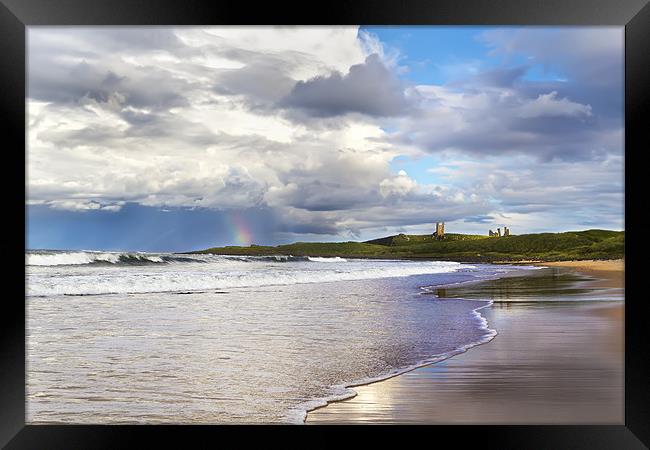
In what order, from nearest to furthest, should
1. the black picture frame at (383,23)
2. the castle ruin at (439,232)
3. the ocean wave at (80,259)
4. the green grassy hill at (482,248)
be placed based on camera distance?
the black picture frame at (383,23) < the ocean wave at (80,259) < the green grassy hill at (482,248) < the castle ruin at (439,232)

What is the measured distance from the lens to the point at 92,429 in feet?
8.59

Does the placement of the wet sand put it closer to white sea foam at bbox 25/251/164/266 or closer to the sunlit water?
the sunlit water

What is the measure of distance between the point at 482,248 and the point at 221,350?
114ft

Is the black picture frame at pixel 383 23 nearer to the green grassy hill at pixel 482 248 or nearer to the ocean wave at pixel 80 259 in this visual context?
the ocean wave at pixel 80 259

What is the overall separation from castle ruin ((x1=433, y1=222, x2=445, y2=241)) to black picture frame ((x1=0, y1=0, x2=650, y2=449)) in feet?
119

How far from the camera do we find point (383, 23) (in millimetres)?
2916

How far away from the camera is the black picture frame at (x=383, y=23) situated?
2672mm

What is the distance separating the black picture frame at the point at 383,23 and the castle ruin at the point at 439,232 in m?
36.4

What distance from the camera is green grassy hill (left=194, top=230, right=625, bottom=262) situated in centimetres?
3284

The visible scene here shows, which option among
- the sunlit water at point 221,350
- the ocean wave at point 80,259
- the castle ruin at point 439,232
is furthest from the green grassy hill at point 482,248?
the sunlit water at point 221,350

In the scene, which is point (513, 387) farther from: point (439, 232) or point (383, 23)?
point (439, 232)

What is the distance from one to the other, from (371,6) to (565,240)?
120 ft

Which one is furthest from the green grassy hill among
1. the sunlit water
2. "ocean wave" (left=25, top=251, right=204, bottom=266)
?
the sunlit water

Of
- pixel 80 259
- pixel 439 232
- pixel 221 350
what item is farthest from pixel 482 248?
pixel 221 350
